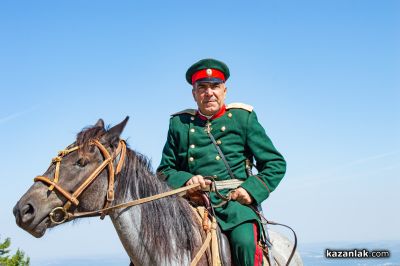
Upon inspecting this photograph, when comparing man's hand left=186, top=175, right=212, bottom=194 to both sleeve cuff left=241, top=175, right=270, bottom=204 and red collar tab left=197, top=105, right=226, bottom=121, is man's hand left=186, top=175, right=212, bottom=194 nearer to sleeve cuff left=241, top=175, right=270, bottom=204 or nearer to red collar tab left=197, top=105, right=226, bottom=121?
sleeve cuff left=241, top=175, right=270, bottom=204

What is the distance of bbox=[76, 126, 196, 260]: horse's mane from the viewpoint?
5051 mm

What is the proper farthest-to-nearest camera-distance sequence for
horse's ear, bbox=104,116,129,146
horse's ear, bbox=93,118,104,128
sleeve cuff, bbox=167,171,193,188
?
1. sleeve cuff, bbox=167,171,193,188
2. horse's ear, bbox=93,118,104,128
3. horse's ear, bbox=104,116,129,146

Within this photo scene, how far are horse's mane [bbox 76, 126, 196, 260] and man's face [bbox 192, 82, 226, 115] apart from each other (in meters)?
1.40

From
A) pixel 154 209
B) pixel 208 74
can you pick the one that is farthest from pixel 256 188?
pixel 208 74

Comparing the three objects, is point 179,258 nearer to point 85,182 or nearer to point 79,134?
point 85,182

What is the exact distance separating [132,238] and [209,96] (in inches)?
91.9

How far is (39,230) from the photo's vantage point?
4.66 meters

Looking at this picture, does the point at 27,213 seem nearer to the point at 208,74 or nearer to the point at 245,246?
the point at 245,246

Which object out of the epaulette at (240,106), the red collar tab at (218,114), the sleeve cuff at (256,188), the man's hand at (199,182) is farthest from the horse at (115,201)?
the epaulette at (240,106)

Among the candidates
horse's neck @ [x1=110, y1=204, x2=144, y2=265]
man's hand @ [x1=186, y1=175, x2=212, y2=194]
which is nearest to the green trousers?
man's hand @ [x1=186, y1=175, x2=212, y2=194]

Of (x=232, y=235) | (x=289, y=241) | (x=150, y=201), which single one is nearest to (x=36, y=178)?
(x=150, y=201)

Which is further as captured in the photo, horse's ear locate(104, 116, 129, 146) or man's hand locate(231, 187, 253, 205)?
man's hand locate(231, 187, 253, 205)

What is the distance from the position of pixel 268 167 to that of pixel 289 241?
5.97 feet

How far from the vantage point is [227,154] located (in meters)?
6.09
